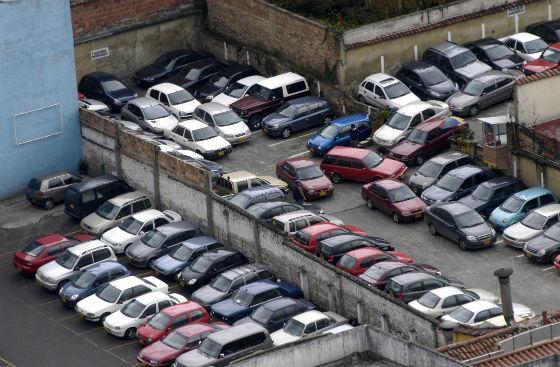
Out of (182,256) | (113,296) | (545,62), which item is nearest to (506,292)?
(182,256)

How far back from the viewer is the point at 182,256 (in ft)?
205

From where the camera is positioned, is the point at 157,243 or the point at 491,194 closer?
the point at 157,243

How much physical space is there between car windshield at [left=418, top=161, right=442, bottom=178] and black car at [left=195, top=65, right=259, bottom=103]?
13.3m

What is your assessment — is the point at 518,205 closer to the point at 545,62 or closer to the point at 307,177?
the point at 307,177

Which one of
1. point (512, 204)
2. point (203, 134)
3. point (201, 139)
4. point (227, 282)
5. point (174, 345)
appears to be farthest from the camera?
point (203, 134)

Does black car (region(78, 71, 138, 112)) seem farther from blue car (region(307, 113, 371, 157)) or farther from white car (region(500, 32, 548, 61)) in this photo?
white car (region(500, 32, 548, 61))

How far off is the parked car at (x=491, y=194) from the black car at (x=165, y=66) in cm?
2001

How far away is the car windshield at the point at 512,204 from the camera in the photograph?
63.5 m

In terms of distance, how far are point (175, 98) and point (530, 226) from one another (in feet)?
65.3

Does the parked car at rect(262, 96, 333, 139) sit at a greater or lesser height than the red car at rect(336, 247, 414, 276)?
greater

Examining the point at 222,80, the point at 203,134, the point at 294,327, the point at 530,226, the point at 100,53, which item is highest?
the point at 100,53

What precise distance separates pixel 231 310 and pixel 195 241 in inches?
213

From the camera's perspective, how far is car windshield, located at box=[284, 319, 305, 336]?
5619 centimetres

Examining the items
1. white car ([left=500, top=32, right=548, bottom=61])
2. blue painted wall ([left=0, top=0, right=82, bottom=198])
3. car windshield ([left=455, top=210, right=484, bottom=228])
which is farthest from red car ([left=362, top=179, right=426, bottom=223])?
white car ([left=500, top=32, right=548, bottom=61])
